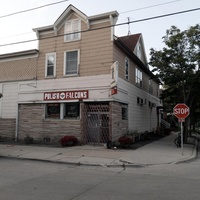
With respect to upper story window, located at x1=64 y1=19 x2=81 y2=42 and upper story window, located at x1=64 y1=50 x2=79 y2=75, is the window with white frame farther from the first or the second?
upper story window, located at x1=64 y1=19 x2=81 y2=42

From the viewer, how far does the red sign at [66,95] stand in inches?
722

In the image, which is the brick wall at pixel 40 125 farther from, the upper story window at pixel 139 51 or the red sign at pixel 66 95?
the upper story window at pixel 139 51

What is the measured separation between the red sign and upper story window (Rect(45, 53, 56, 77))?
1.53 meters

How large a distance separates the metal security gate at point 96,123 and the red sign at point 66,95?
0.76 meters

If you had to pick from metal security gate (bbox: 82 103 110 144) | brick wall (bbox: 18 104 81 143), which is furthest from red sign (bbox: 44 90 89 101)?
brick wall (bbox: 18 104 81 143)

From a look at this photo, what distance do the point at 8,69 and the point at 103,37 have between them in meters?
8.73

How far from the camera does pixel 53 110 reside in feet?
65.0

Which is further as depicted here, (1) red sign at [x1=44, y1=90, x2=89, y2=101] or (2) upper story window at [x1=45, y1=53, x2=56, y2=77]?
(2) upper story window at [x1=45, y1=53, x2=56, y2=77]

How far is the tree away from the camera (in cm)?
1967

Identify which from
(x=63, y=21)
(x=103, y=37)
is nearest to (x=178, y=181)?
(x=103, y=37)

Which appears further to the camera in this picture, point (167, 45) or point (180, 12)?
point (167, 45)

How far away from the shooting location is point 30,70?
20.7m

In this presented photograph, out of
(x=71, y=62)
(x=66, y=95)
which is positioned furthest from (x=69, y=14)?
(x=66, y=95)

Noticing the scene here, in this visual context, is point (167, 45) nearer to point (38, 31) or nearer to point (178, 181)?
point (38, 31)
